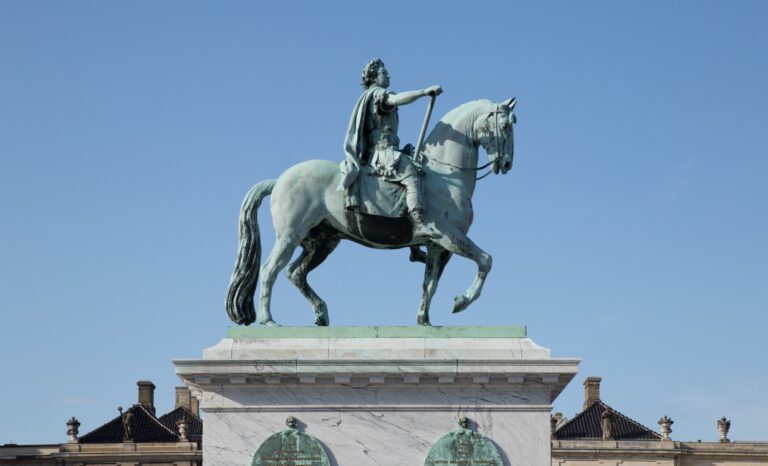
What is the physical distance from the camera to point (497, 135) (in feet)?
65.7

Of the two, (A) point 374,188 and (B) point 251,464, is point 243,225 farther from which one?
(B) point 251,464

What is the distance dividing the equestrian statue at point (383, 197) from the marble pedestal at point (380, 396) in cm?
100

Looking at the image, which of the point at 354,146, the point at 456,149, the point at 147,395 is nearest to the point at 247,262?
the point at 354,146

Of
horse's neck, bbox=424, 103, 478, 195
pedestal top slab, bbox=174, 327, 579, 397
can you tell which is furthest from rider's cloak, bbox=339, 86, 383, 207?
pedestal top slab, bbox=174, 327, 579, 397

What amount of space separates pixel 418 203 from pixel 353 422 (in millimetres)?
2943

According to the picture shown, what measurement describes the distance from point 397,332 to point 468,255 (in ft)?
4.82

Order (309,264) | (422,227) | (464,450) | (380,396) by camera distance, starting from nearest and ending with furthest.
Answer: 1. (464,450)
2. (380,396)
3. (422,227)
4. (309,264)

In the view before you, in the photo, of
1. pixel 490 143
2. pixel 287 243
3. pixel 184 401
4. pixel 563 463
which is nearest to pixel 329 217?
pixel 287 243

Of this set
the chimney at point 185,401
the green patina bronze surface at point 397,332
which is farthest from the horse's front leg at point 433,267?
the chimney at point 185,401

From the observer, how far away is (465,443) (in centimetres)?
1858

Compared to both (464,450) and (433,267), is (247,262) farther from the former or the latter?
(464,450)

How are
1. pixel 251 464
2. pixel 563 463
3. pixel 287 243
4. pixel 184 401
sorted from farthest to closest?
pixel 184 401 → pixel 563 463 → pixel 287 243 → pixel 251 464

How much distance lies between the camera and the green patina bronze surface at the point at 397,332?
62.3 feet

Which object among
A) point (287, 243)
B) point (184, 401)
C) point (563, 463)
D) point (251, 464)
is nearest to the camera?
A: point (251, 464)
